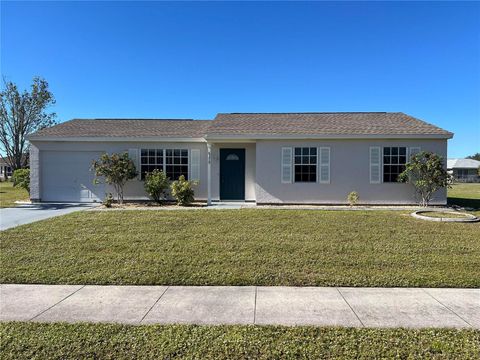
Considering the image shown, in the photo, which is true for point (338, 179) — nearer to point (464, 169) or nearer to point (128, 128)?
point (128, 128)

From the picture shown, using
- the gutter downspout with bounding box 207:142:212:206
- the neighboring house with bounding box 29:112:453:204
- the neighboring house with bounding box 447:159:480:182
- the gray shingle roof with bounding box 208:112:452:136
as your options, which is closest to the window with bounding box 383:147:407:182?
the neighboring house with bounding box 29:112:453:204

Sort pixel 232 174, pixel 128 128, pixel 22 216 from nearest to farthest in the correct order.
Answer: pixel 22 216 → pixel 232 174 → pixel 128 128

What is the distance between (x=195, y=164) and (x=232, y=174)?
1724 mm

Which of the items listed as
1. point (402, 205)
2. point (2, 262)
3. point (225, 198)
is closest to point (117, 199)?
point (225, 198)

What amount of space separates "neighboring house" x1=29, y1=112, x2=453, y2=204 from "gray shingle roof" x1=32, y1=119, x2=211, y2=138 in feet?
0.17

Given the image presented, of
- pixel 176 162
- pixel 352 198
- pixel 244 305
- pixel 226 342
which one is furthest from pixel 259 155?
pixel 226 342

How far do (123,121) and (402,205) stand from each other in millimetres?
14719

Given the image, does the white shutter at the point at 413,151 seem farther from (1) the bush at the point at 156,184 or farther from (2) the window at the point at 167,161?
(1) the bush at the point at 156,184

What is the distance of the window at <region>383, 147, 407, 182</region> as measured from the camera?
1338 centimetres

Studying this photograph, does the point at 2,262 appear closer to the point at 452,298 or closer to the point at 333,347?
the point at 333,347

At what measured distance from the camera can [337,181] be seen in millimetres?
13578

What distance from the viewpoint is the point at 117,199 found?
1469 centimetres

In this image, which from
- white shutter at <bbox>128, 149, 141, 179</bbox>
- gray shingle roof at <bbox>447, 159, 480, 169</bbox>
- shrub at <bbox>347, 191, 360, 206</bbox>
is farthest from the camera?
gray shingle roof at <bbox>447, 159, 480, 169</bbox>

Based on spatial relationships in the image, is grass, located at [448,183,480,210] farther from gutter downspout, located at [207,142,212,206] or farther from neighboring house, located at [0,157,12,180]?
neighboring house, located at [0,157,12,180]
